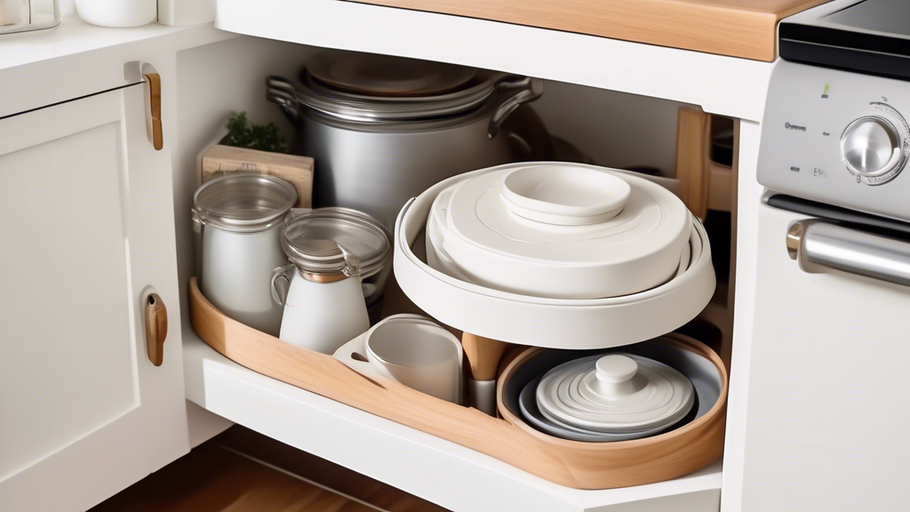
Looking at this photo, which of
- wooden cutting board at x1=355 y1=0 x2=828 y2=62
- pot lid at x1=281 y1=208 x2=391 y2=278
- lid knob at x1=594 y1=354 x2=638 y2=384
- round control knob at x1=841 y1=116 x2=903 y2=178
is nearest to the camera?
round control knob at x1=841 y1=116 x2=903 y2=178

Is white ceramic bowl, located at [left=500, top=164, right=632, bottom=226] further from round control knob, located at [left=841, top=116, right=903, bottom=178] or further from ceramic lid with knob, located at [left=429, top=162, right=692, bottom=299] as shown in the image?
round control knob, located at [left=841, top=116, right=903, bottom=178]

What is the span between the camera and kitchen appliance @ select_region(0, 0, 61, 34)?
3.75 feet

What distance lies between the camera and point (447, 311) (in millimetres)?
1056

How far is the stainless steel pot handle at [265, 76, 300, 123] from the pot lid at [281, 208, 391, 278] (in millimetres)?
186

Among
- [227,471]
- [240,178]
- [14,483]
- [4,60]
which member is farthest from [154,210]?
[227,471]

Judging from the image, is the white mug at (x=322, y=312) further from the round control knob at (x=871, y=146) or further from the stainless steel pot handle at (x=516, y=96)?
the round control knob at (x=871, y=146)

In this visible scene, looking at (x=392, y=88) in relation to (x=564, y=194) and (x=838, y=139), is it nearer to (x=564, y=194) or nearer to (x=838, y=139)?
(x=564, y=194)

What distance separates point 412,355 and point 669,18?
0.59 metres

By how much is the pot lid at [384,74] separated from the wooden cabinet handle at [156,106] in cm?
29

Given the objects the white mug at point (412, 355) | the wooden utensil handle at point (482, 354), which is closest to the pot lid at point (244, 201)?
the white mug at point (412, 355)

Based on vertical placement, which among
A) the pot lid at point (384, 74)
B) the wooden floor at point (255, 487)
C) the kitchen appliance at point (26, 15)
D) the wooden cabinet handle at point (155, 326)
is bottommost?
the wooden floor at point (255, 487)

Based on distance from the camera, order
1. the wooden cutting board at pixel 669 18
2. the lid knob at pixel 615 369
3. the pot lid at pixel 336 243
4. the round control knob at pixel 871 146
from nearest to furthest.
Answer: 1. the round control knob at pixel 871 146
2. the wooden cutting board at pixel 669 18
3. the lid knob at pixel 615 369
4. the pot lid at pixel 336 243

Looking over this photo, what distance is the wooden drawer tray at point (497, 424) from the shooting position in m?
1.05

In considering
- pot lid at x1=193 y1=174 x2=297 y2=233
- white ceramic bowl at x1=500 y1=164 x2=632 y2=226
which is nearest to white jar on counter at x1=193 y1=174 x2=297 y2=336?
Answer: pot lid at x1=193 y1=174 x2=297 y2=233
